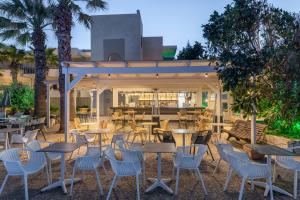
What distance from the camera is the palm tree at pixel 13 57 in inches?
753

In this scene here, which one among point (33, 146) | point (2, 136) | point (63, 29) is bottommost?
point (2, 136)

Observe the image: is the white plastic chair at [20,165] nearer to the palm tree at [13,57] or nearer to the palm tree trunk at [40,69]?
the palm tree trunk at [40,69]

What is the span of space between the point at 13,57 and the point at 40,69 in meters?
7.14

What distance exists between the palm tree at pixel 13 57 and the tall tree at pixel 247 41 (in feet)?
58.3

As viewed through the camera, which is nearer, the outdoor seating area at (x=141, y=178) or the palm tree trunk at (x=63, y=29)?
the outdoor seating area at (x=141, y=178)

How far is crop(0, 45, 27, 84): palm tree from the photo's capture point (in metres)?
19.1

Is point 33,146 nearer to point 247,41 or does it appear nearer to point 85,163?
point 85,163

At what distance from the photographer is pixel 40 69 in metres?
14.1

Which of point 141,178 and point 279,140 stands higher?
point 279,140

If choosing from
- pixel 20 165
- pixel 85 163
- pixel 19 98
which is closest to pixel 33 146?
pixel 20 165

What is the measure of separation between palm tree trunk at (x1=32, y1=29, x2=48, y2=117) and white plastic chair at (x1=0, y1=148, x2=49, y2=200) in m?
9.95

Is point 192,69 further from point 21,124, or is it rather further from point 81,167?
point 21,124

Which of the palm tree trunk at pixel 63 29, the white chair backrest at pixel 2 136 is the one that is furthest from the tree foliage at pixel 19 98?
the white chair backrest at pixel 2 136

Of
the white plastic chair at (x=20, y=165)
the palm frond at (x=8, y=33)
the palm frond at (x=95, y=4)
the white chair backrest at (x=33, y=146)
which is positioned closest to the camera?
the white plastic chair at (x=20, y=165)
